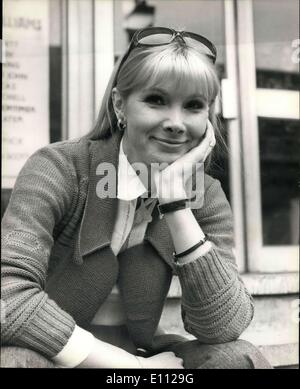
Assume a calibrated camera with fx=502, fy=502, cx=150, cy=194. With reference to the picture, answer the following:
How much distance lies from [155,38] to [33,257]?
457 millimetres

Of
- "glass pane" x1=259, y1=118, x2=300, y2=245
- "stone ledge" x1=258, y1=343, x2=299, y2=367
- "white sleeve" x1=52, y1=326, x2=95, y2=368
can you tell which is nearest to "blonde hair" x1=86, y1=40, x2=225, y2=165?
"glass pane" x1=259, y1=118, x2=300, y2=245

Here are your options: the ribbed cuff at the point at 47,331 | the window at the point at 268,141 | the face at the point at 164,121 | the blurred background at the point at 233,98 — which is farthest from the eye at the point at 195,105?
the ribbed cuff at the point at 47,331

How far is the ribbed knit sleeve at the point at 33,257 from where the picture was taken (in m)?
0.78

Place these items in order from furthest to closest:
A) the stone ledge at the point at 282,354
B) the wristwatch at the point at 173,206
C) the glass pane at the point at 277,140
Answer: the glass pane at the point at 277,140 < the stone ledge at the point at 282,354 < the wristwatch at the point at 173,206

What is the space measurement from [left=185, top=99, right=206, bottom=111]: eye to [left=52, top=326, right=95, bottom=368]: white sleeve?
0.44 metres

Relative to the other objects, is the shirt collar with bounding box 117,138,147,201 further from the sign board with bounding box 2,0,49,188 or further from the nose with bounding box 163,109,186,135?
the sign board with bounding box 2,0,49,188

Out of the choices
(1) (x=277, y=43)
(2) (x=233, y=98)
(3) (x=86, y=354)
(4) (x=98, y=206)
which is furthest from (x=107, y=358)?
(1) (x=277, y=43)

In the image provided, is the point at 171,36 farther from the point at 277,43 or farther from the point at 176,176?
the point at 277,43

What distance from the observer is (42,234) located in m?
0.84

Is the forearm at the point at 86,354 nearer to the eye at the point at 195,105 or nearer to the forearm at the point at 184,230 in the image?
the forearm at the point at 184,230

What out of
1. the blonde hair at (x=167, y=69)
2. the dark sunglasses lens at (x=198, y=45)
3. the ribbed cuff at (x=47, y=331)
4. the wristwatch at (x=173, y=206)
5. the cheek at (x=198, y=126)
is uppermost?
the dark sunglasses lens at (x=198, y=45)

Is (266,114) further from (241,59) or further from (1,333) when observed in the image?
(1,333)
